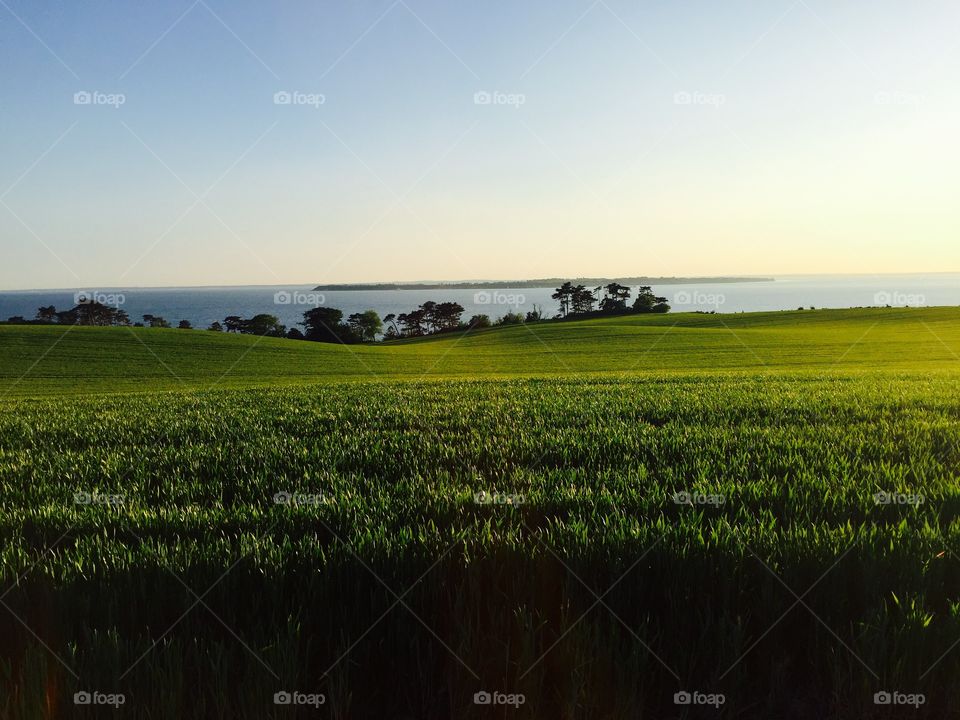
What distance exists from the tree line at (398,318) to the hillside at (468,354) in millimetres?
24322

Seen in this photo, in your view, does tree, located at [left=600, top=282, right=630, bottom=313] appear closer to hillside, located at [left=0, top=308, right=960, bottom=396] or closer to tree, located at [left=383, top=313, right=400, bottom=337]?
hillside, located at [left=0, top=308, right=960, bottom=396]

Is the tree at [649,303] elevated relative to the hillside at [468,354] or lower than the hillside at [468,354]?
elevated

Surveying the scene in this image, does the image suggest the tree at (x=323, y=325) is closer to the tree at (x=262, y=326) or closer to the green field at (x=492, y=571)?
the tree at (x=262, y=326)

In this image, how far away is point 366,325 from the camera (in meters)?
98.6

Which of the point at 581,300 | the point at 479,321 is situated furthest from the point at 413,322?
the point at 581,300

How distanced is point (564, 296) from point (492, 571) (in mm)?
103808

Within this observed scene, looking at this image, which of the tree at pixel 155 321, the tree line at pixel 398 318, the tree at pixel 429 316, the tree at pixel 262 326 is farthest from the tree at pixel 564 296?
the tree at pixel 155 321

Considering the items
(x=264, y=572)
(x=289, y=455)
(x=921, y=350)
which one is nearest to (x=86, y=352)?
(x=289, y=455)

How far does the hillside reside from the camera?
35281 mm

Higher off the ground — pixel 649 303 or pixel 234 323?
pixel 649 303

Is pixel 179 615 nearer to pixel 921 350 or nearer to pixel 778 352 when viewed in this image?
pixel 778 352

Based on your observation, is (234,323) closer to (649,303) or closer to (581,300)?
(581,300)

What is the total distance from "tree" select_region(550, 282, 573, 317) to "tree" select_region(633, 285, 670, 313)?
36.1 feet

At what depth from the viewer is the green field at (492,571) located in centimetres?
259
